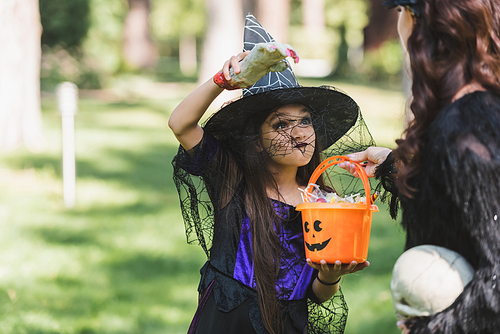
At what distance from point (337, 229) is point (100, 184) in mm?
6319

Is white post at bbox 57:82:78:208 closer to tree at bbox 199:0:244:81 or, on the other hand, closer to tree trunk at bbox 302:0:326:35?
tree at bbox 199:0:244:81

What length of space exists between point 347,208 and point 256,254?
1.63ft

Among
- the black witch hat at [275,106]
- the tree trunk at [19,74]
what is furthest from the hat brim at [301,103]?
the tree trunk at [19,74]

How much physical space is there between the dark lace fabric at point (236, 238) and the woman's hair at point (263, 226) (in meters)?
0.04

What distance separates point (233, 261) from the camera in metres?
2.26

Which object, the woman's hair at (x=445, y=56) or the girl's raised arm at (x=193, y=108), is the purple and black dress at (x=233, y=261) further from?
the woman's hair at (x=445, y=56)

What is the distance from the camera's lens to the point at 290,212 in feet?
7.69

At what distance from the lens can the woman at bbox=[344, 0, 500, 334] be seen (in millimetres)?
1413

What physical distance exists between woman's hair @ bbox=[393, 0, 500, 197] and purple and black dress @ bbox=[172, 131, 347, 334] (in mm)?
852

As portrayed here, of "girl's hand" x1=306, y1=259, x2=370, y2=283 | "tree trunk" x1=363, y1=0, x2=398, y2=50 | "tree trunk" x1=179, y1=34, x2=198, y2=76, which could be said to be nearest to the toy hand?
"girl's hand" x1=306, y1=259, x2=370, y2=283

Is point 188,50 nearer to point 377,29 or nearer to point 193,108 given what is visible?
point 377,29

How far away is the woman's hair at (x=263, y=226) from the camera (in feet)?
7.11

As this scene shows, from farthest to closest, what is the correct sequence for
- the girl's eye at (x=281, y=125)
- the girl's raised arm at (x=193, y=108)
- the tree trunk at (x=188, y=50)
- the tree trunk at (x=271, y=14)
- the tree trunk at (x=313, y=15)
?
the tree trunk at (x=188, y=50) < the tree trunk at (x=313, y=15) < the tree trunk at (x=271, y=14) < the girl's eye at (x=281, y=125) < the girl's raised arm at (x=193, y=108)

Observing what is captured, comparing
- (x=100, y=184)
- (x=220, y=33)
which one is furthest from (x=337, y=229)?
(x=220, y=33)
